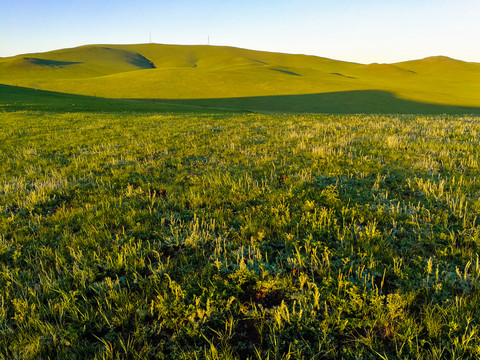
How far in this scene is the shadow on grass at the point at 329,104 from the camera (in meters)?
54.3

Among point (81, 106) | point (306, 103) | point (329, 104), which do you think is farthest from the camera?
point (329, 104)

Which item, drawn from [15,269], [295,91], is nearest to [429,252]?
[15,269]

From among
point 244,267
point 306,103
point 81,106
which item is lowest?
point 244,267

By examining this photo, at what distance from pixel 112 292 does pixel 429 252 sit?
422cm

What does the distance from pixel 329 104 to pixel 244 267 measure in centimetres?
6401

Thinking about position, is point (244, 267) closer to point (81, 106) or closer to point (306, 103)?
point (81, 106)

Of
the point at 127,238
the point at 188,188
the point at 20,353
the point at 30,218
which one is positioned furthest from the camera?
the point at 188,188

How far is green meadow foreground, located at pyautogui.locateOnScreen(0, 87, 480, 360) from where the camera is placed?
2.51 meters

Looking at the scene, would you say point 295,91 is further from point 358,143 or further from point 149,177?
point 149,177

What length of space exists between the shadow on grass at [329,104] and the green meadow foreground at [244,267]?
49.0 metres

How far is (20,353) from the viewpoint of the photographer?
8.00 feet

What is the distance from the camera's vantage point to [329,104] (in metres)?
60.6

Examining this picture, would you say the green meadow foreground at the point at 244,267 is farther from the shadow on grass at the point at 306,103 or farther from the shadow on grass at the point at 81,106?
the shadow on grass at the point at 306,103

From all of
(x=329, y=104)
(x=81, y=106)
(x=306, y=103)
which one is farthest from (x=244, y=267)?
(x=329, y=104)
